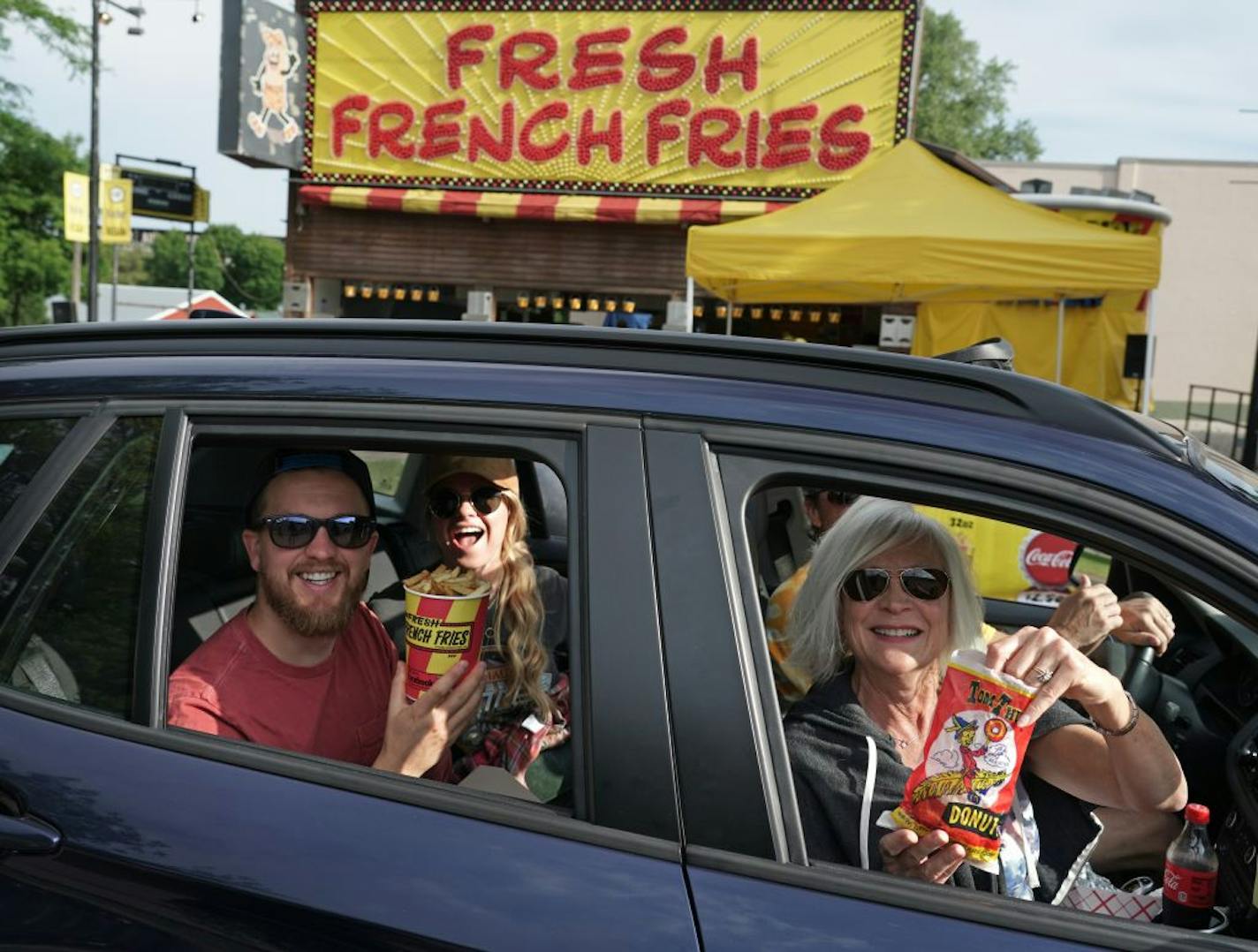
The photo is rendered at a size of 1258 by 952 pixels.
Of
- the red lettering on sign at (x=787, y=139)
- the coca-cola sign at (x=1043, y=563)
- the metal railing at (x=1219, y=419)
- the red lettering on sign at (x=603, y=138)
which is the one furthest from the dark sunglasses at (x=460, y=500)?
the metal railing at (x=1219, y=419)

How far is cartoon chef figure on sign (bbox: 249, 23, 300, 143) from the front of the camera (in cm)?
1694

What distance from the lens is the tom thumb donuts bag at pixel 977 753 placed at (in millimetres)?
1539

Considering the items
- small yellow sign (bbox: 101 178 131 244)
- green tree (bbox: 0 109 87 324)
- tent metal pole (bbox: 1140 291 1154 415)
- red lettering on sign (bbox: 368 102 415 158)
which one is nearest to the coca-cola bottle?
tent metal pole (bbox: 1140 291 1154 415)

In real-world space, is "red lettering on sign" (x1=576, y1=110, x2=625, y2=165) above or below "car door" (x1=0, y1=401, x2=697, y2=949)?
above

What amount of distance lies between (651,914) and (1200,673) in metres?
2.21

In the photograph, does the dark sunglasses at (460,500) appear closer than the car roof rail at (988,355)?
No

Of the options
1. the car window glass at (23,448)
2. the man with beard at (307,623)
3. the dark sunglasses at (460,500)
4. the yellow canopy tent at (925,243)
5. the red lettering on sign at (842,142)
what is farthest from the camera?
the red lettering on sign at (842,142)

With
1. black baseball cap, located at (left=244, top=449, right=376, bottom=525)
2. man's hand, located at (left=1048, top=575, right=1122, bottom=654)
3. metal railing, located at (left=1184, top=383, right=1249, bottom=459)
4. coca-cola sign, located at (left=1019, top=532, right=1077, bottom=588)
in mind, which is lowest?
metal railing, located at (left=1184, top=383, right=1249, bottom=459)

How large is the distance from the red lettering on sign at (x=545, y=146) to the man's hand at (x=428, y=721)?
16037 mm

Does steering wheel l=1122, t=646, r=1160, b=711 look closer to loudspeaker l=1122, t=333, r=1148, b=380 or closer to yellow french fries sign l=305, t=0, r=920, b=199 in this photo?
loudspeaker l=1122, t=333, r=1148, b=380

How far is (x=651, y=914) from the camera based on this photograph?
53.2 inches

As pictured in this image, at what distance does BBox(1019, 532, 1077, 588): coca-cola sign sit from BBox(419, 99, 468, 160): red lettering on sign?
13.8m

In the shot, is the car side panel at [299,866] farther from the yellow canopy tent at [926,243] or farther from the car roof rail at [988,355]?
the yellow canopy tent at [926,243]

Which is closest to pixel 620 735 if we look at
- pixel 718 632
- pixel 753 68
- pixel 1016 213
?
pixel 718 632
